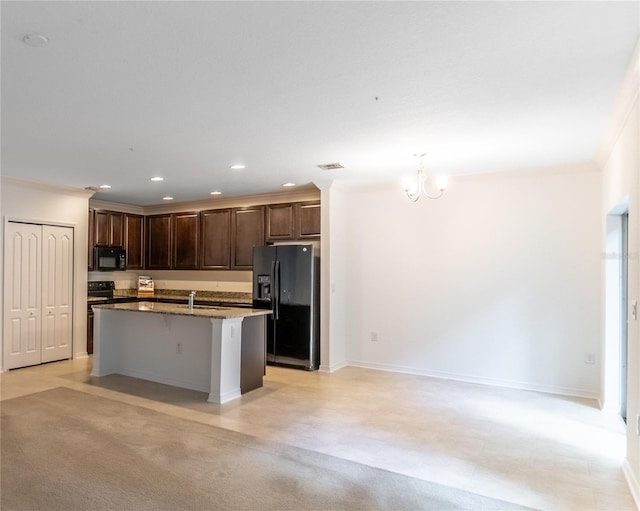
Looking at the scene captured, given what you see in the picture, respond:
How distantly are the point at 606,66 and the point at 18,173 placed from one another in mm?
5870

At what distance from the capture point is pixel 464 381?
5.08 meters

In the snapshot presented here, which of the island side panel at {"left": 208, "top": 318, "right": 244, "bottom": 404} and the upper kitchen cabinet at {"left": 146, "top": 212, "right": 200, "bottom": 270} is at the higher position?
the upper kitchen cabinet at {"left": 146, "top": 212, "right": 200, "bottom": 270}

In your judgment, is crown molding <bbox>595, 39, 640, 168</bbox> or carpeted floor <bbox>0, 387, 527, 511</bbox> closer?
crown molding <bbox>595, 39, 640, 168</bbox>

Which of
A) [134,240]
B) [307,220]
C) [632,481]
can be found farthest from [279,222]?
[632,481]

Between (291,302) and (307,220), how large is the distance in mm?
1178

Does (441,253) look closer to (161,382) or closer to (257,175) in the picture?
(257,175)

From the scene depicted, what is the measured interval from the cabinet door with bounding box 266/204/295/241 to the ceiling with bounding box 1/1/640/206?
68.7 inches

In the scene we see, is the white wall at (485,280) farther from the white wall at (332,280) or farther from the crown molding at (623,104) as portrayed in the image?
the crown molding at (623,104)

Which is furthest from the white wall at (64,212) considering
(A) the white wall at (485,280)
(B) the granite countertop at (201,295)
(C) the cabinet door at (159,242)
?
(A) the white wall at (485,280)

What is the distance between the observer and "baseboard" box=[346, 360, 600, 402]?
4508 mm

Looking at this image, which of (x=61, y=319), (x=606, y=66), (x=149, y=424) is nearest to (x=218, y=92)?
(x=606, y=66)

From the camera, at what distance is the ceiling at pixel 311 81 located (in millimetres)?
1879

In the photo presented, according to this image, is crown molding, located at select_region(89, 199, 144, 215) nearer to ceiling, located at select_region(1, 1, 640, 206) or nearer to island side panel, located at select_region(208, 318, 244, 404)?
ceiling, located at select_region(1, 1, 640, 206)

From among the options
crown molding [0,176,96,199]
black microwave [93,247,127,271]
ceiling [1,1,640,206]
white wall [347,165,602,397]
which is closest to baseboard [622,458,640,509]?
white wall [347,165,602,397]
